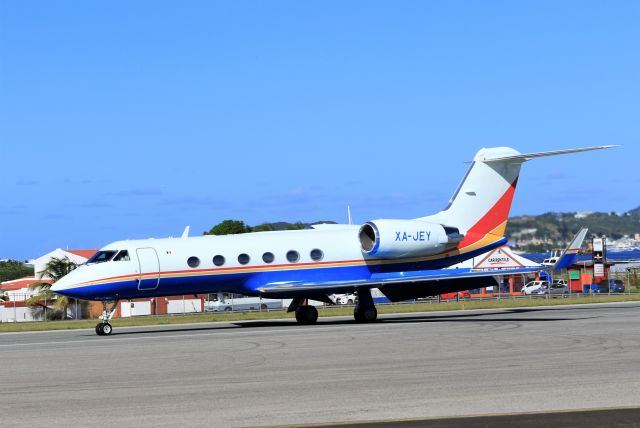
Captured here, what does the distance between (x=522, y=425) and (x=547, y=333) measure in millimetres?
13352

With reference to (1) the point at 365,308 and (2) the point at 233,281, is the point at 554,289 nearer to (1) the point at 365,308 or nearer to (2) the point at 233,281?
(1) the point at 365,308

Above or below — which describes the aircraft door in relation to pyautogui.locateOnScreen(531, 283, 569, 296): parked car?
above

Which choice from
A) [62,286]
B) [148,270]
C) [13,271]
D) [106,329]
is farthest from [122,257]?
[13,271]

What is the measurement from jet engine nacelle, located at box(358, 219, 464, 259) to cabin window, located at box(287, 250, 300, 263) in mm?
2325

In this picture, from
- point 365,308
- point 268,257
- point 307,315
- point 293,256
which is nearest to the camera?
point 268,257

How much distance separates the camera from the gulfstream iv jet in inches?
1227

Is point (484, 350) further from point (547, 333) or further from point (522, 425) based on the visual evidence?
point (522, 425)

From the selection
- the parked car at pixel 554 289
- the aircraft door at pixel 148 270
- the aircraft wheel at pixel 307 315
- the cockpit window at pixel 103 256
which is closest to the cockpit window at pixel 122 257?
the cockpit window at pixel 103 256

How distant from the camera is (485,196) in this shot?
35.8 metres

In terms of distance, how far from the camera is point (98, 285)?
3052 centimetres

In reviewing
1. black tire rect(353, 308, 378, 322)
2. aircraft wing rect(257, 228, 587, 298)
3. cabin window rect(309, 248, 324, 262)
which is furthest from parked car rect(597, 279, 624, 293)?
cabin window rect(309, 248, 324, 262)

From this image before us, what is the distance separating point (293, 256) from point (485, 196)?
7863 millimetres

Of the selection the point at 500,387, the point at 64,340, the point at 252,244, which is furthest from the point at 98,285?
the point at 500,387

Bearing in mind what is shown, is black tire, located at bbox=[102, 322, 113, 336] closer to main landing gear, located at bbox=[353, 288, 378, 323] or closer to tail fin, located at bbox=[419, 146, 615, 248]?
main landing gear, located at bbox=[353, 288, 378, 323]
